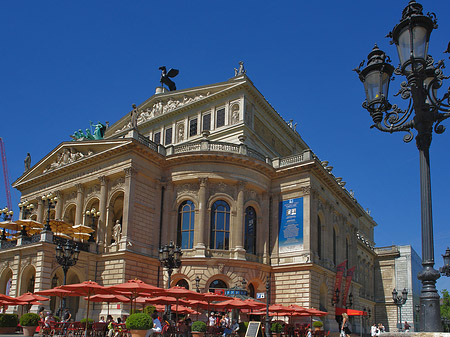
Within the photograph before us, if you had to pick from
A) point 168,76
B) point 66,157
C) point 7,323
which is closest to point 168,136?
point 168,76

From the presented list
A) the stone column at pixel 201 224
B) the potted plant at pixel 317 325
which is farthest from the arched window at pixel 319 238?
the stone column at pixel 201 224

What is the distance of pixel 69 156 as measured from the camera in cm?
4103

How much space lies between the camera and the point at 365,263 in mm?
70000

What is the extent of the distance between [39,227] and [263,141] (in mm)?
21311

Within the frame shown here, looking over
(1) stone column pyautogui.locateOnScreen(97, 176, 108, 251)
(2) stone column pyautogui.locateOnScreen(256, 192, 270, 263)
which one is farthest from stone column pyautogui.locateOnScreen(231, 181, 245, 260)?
(1) stone column pyautogui.locateOnScreen(97, 176, 108, 251)

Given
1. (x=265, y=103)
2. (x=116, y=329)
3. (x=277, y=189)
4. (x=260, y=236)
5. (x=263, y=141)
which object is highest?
(x=265, y=103)

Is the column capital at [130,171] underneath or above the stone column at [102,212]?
above

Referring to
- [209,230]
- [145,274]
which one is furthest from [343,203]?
[145,274]

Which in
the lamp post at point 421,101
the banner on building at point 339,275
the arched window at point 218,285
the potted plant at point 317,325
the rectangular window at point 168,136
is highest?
the rectangular window at point 168,136

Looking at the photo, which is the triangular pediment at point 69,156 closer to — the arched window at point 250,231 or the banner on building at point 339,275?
the arched window at point 250,231

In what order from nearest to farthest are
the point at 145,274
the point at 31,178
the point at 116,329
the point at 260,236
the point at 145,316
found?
the point at 145,316, the point at 116,329, the point at 145,274, the point at 260,236, the point at 31,178

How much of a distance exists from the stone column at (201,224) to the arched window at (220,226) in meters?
0.86

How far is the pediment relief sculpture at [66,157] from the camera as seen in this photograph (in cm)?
4012

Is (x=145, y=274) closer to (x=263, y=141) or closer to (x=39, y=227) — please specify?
(x=39, y=227)
